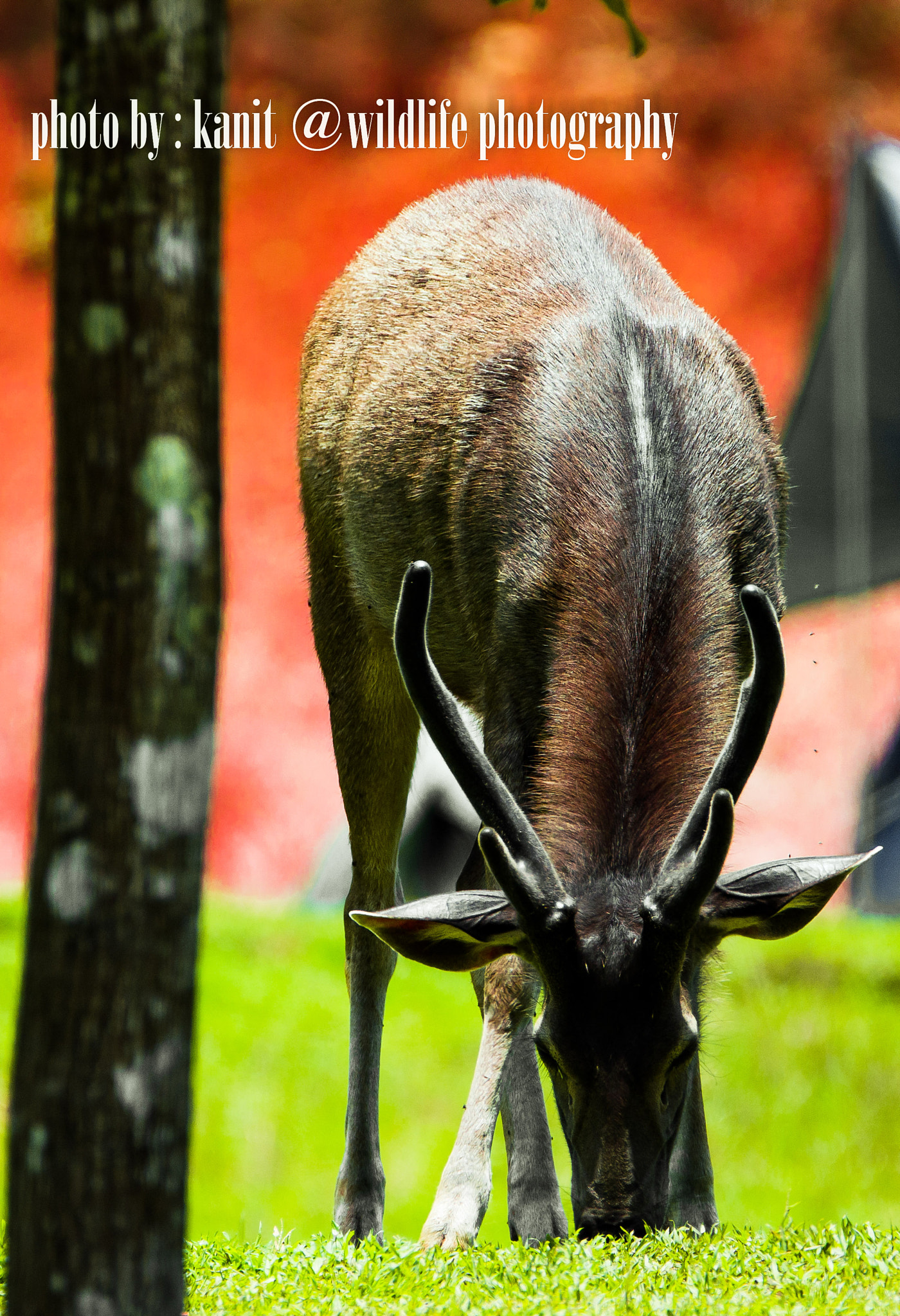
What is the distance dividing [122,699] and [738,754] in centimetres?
194

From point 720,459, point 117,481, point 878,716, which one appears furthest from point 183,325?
point 878,716

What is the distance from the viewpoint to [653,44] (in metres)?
24.5

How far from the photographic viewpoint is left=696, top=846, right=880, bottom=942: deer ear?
4.55 meters

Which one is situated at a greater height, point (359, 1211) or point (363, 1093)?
point (363, 1093)

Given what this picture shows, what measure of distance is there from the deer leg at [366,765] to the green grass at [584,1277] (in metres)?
1.57

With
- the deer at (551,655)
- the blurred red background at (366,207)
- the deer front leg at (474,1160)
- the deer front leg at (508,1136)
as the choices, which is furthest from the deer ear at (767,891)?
the blurred red background at (366,207)

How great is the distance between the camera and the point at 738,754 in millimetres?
4305

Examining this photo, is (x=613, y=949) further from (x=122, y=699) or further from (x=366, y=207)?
(x=366, y=207)

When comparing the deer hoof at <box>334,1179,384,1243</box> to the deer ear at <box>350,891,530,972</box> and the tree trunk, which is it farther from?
the tree trunk

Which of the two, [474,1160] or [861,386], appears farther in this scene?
[861,386]

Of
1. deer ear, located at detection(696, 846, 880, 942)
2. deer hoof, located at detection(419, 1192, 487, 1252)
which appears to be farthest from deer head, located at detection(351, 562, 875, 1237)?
deer hoof, located at detection(419, 1192, 487, 1252)

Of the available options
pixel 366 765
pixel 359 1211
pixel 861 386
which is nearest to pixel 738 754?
pixel 366 765

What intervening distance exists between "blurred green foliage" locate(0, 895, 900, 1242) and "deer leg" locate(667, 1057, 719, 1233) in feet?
9.92

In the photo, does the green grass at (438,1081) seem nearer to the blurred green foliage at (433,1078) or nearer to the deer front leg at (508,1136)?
the blurred green foliage at (433,1078)
